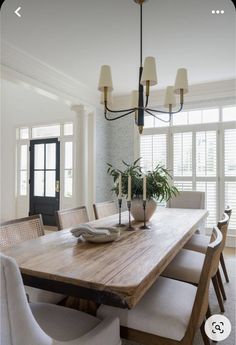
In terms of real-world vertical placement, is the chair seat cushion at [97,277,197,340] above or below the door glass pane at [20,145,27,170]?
below

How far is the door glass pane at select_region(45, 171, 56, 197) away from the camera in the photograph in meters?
5.84

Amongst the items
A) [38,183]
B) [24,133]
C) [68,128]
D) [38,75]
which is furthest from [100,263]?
[24,133]

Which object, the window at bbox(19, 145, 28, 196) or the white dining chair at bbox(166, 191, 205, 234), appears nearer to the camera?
the white dining chair at bbox(166, 191, 205, 234)

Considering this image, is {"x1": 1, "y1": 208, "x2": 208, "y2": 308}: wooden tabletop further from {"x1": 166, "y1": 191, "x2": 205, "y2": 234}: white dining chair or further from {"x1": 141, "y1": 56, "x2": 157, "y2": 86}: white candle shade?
{"x1": 166, "y1": 191, "x2": 205, "y2": 234}: white dining chair

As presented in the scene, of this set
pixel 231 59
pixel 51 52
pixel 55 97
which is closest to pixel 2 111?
pixel 55 97

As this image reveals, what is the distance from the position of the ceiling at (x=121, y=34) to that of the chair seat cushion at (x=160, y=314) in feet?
7.57

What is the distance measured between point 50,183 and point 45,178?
0.18 meters

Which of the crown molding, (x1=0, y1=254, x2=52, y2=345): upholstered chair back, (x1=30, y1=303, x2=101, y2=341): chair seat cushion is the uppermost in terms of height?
the crown molding

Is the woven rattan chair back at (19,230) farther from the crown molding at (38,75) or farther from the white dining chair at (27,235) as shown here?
the crown molding at (38,75)

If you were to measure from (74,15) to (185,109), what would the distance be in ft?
8.88

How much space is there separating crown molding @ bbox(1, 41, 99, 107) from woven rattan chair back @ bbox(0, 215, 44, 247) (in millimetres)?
1957

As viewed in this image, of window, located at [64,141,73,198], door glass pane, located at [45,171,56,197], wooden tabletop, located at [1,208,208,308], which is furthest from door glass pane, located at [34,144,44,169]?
wooden tabletop, located at [1,208,208,308]

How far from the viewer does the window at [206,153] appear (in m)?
4.34

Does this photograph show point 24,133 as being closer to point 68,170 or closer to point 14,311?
point 68,170
